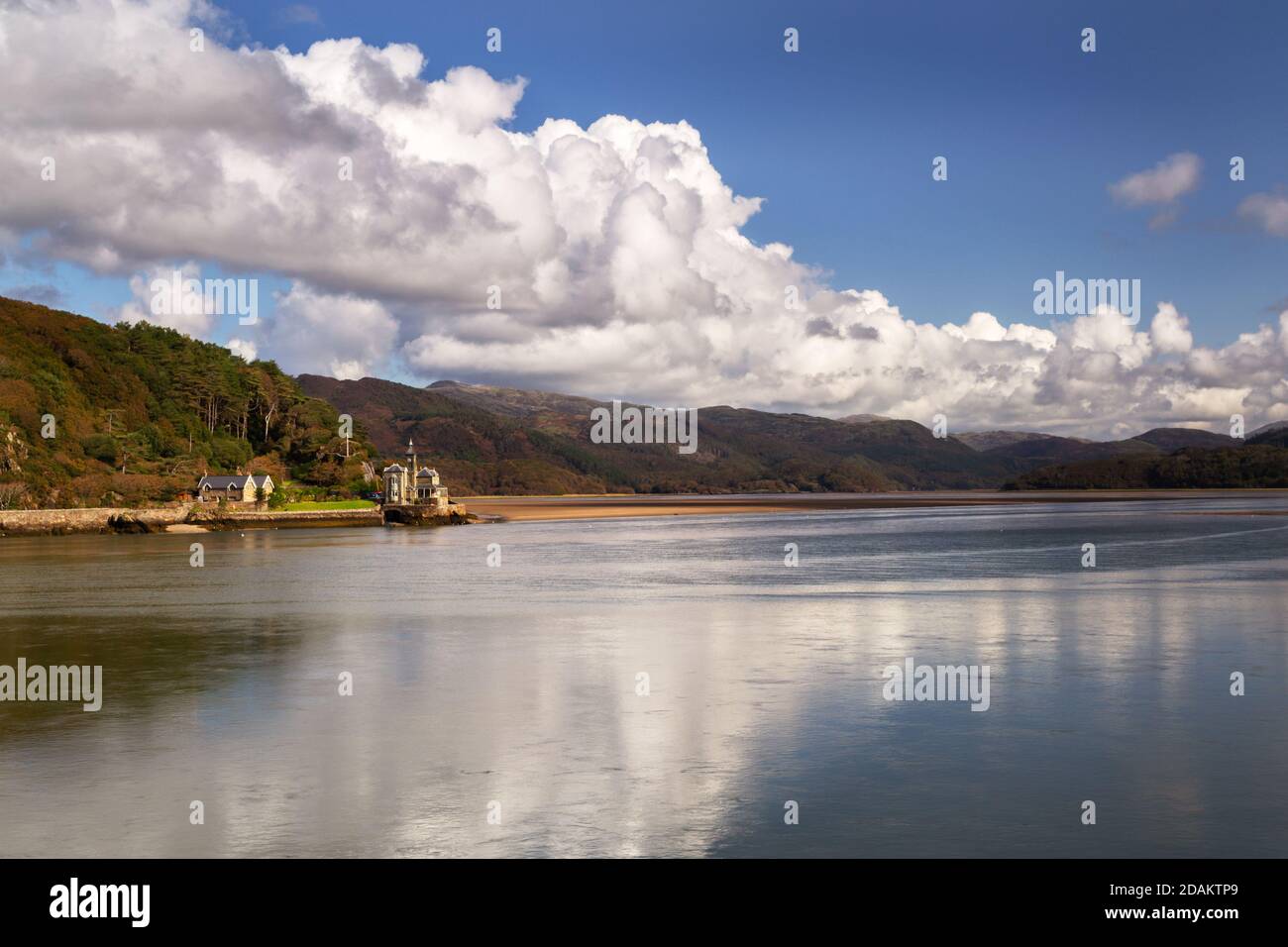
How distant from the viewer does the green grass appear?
12119cm

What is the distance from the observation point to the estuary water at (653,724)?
39.2 ft

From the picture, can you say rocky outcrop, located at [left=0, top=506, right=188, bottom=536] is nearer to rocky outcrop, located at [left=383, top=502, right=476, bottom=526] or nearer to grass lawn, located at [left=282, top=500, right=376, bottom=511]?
grass lawn, located at [left=282, top=500, right=376, bottom=511]

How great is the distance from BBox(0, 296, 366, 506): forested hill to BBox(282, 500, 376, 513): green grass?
10031 mm

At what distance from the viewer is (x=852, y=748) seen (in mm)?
15664

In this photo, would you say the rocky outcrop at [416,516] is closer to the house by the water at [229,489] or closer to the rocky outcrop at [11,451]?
the house by the water at [229,489]

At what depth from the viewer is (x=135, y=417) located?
141500mm

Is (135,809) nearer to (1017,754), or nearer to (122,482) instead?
(1017,754)

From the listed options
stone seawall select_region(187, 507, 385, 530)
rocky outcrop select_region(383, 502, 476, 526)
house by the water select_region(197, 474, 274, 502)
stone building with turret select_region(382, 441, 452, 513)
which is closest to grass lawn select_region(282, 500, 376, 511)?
stone seawall select_region(187, 507, 385, 530)

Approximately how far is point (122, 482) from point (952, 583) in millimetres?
95227

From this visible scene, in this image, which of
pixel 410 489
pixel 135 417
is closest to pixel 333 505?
pixel 410 489

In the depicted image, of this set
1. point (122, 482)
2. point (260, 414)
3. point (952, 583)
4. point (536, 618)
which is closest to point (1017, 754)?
point (536, 618)

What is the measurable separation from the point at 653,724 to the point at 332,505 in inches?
4460

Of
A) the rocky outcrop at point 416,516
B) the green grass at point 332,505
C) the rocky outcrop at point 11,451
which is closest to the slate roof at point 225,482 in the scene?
the green grass at point 332,505

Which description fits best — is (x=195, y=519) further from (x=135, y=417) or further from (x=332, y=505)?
(x=135, y=417)
